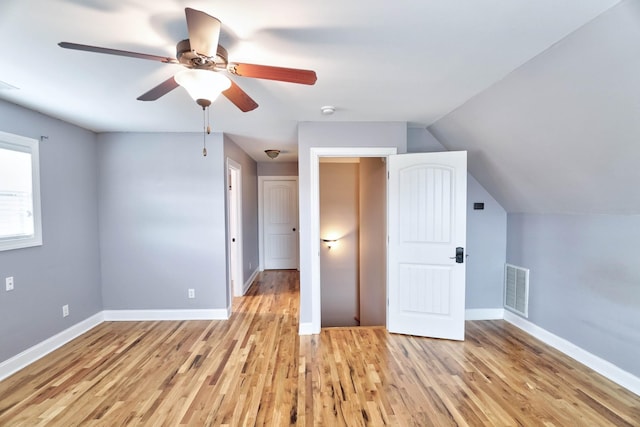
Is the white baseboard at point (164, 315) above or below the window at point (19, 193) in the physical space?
below

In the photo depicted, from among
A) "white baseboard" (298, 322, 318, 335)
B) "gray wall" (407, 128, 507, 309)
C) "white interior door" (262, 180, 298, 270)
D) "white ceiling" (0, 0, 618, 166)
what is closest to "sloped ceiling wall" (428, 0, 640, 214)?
"white ceiling" (0, 0, 618, 166)

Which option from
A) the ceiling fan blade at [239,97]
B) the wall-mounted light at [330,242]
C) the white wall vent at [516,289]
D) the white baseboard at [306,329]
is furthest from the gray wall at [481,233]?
the wall-mounted light at [330,242]

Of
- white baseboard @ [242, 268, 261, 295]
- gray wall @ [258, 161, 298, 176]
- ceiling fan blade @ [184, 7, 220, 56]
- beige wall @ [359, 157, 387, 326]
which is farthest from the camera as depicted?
gray wall @ [258, 161, 298, 176]

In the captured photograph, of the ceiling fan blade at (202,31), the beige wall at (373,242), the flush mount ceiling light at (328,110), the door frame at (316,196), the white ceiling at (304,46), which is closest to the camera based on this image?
the ceiling fan blade at (202,31)

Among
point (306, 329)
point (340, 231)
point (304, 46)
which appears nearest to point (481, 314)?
point (306, 329)

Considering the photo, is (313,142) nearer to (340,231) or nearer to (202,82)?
(202,82)

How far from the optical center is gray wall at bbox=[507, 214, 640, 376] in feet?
7.36

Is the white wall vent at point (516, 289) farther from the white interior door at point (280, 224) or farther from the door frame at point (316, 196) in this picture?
the white interior door at point (280, 224)

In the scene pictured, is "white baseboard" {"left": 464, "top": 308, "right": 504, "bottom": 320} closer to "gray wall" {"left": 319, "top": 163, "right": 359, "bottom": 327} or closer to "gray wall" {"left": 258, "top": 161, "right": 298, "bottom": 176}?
"gray wall" {"left": 319, "top": 163, "right": 359, "bottom": 327}

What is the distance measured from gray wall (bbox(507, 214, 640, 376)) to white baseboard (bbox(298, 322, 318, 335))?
8.22ft

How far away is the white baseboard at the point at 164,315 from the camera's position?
11.9 feet

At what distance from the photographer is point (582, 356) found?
258cm

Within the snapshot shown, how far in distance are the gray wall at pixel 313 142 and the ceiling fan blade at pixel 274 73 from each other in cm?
163

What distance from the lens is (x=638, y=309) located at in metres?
2.18
